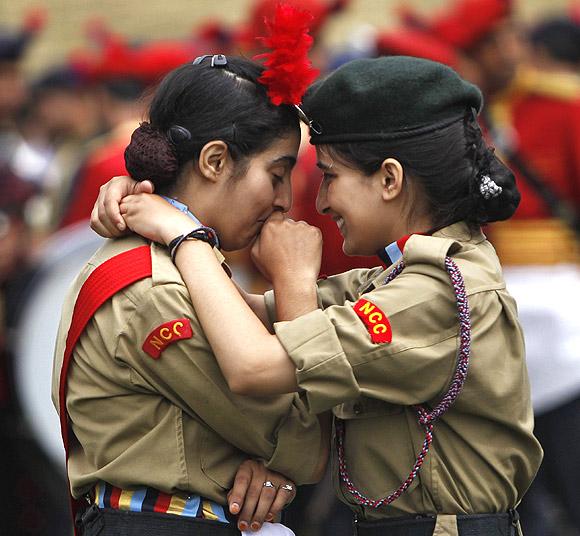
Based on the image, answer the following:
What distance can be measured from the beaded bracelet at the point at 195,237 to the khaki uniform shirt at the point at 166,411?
0.10 feet

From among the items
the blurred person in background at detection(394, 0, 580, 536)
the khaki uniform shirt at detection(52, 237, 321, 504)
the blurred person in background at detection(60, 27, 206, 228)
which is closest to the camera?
the khaki uniform shirt at detection(52, 237, 321, 504)

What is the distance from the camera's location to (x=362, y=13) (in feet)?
35.9

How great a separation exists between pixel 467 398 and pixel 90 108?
749cm

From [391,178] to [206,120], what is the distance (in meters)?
0.47

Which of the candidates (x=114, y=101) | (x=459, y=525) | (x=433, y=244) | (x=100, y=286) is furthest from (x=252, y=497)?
(x=114, y=101)

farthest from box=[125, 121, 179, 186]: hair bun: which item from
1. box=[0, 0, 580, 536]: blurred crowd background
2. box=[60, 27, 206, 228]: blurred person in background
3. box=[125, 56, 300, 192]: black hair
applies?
box=[60, 27, 206, 228]: blurred person in background

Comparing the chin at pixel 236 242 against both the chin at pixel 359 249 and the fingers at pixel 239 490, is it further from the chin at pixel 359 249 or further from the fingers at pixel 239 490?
the fingers at pixel 239 490

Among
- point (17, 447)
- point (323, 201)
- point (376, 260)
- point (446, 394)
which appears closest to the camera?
point (446, 394)

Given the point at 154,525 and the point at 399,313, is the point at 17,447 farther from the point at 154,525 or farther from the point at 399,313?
the point at 399,313

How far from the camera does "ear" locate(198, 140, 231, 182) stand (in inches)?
121

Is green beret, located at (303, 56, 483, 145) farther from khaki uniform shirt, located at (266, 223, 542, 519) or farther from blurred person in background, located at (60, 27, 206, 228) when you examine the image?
blurred person in background, located at (60, 27, 206, 228)

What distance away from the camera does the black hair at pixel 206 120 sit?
10.1ft

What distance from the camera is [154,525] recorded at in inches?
115

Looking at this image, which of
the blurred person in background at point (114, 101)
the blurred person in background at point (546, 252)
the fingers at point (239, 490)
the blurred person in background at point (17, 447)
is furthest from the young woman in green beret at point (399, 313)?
the blurred person in background at point (17, 447)
